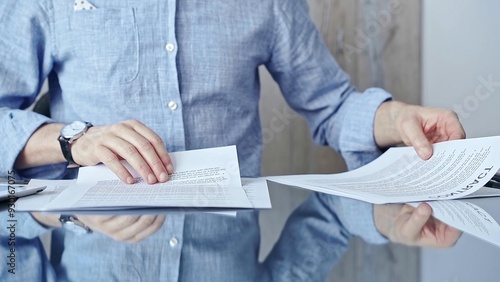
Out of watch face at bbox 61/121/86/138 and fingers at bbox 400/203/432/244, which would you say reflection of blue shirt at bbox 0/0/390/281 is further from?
fingers at bbox 400/203/432/244

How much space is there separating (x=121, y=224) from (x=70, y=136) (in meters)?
0.36

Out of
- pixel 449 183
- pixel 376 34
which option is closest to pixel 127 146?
pixel 449 183

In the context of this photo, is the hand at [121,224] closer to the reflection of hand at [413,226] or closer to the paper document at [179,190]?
the paper document at [179,190]

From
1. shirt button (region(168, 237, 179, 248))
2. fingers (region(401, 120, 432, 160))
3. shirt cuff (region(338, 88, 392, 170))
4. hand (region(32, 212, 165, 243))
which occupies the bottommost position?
shirt cuff (region(338, 88, 392, 170))

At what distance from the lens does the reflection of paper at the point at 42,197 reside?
26.7 inches

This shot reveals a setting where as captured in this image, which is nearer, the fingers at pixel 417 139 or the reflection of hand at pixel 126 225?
the reflection of hand at pixel 126 225

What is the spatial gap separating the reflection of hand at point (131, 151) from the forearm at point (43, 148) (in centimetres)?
13

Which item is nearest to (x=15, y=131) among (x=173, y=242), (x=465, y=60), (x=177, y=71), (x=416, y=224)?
(x=177, y=71)

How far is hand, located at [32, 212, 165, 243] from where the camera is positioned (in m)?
0.56

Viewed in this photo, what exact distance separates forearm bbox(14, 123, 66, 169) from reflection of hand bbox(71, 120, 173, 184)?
0.13 m

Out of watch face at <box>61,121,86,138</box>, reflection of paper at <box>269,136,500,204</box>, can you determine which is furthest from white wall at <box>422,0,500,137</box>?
watch face at <box>61,121,86,138</box>

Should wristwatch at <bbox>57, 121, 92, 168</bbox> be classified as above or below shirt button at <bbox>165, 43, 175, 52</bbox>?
below

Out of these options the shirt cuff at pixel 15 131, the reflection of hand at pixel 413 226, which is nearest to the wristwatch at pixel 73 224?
the reflection of hand at pixel 413 226

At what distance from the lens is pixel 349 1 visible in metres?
1.64
